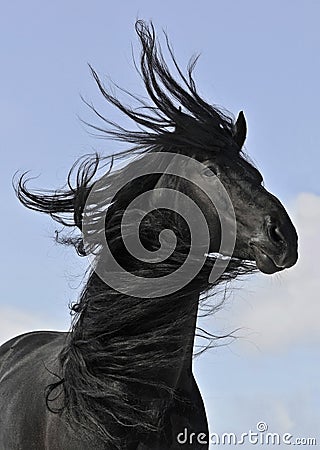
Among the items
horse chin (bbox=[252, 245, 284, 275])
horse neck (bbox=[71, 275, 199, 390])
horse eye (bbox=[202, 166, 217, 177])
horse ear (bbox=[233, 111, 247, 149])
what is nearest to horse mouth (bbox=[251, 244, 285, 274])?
horse chin (bbox=[252, 245, 284, 275])

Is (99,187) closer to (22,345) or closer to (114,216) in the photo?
(114,216)

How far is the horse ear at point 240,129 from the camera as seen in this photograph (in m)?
5.20

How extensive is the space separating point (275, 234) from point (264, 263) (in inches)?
5.7

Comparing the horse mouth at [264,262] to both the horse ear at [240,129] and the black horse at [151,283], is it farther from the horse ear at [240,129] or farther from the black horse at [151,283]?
the horse ear at [240,129]

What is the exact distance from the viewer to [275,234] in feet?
14.7

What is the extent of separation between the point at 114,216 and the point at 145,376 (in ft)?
2.58

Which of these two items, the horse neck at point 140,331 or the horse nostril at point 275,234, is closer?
the horse nostril at point 275,234

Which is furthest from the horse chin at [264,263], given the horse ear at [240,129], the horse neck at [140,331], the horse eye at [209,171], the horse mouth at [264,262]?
the horse ear at [240,129]

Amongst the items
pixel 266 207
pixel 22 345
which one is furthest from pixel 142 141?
pixel 22 345

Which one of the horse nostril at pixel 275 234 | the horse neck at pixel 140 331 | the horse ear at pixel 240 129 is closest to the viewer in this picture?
the horse nostril at pixel 275 234

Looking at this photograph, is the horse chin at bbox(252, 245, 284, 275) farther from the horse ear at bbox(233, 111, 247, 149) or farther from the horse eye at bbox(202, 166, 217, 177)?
the horse ear at bbox(233, 111, 247, 149)

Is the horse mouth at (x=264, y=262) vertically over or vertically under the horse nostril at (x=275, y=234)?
under

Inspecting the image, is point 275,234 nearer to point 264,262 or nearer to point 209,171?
point 264,262

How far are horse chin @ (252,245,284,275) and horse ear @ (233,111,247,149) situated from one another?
813 millimetres
